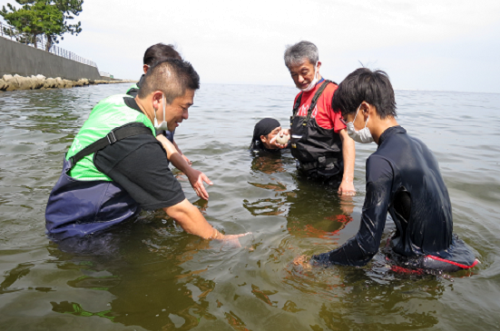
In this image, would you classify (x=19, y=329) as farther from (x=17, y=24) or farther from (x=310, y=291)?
(x=17, y=24)

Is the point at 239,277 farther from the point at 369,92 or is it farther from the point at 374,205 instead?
the point at 369,92

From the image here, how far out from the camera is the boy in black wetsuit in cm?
215

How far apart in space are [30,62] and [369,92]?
32595 millimetres

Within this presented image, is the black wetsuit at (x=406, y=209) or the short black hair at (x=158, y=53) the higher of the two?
the short black hair at (x=158, y=53)

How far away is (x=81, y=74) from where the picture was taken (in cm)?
4862

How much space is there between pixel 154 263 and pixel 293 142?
285cm

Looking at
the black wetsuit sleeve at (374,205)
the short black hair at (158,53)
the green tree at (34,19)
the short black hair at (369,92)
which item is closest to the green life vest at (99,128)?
the short black hair at (369,92)

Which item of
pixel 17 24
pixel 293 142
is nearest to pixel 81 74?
pixel 17 24

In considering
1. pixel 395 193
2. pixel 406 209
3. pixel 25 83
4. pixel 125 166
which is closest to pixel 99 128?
pixel 125 166

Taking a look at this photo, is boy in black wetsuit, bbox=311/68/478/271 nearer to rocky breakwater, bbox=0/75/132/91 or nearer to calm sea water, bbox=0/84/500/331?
calm sea water, bbox=0/84/500/331

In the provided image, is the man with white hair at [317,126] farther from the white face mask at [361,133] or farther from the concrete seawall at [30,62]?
the concrete seawall at [30,62]

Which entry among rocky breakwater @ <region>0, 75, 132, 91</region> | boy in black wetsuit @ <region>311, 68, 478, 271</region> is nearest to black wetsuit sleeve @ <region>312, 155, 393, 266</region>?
boy in black wetsuit @ <region>311, 68, 478, 271</region>

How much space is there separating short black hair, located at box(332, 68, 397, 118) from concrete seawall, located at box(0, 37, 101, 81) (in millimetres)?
26213

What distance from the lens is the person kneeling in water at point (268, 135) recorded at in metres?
6.38
